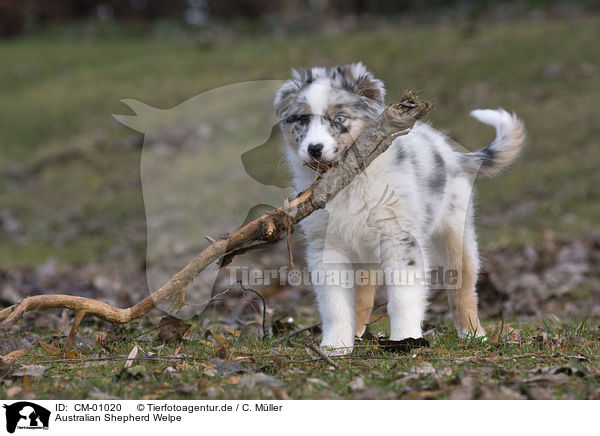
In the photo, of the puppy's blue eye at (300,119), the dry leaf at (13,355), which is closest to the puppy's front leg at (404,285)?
the puppy's blue eye at (300,119)

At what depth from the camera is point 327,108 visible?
13.8ft

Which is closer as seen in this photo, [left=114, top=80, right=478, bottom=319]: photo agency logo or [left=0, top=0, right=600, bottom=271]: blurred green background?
[left=114, top=80, right=478, bottom=319]: photo agency logo

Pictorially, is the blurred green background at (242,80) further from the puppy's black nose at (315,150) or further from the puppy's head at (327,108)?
the puppy's black nose at (315,150)

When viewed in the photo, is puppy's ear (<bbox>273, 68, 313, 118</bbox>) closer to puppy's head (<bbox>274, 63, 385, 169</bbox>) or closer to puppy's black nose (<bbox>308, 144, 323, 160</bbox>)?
puppy's head (<bbox>274, 63, 385, 169</bbox>)

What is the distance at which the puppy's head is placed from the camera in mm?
4075

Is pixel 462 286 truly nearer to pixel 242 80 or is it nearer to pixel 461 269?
pixel 461 269

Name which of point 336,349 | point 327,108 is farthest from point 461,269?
point 327,108

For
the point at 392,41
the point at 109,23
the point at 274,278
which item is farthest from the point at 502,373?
the point at 109,23

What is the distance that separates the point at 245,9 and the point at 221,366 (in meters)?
24.1

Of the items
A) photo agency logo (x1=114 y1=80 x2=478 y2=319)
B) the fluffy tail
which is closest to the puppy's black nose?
photo agency logo (x1=114 y1=80 x2=478 y2=319)

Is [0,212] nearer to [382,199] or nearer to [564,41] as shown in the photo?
[382,199]

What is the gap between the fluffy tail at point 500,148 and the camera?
5152 millimetres

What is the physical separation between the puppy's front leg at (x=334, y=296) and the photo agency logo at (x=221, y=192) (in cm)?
1
